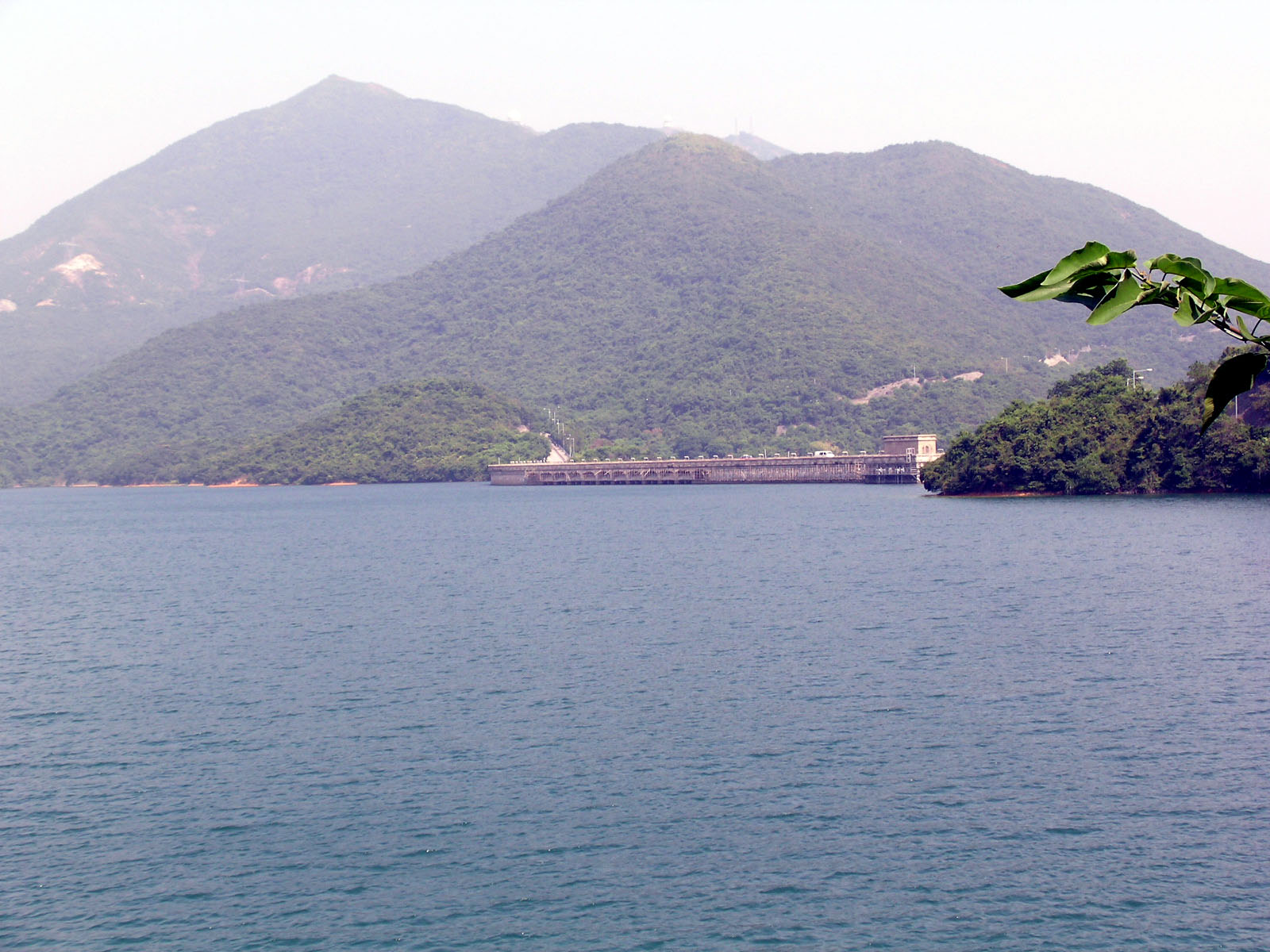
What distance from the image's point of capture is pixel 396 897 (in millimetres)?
26656

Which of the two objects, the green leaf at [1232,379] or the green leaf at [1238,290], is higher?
the green leaf at [1238,290]

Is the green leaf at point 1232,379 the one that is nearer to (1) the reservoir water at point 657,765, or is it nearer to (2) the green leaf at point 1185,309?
(2) the green leaf at point 1185,309

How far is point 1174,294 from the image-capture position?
5.86 m

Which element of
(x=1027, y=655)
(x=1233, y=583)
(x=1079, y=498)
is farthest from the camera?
(x=1079, y=498)

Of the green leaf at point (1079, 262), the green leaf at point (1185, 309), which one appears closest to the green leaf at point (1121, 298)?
the green leaf at point (1079, 262)

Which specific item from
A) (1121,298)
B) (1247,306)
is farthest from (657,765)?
(1121,298)

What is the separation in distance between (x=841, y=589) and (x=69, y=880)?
48641mm

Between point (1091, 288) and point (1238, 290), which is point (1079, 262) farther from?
point (1238, 290)

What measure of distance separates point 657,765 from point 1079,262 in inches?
1224

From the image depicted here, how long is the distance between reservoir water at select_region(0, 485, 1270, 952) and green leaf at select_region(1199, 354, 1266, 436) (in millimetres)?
20326

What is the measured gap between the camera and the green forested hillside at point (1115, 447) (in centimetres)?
12694

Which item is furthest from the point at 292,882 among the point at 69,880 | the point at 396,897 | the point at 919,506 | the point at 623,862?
the point at 919,506

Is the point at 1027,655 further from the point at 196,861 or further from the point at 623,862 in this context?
the point at 196,861

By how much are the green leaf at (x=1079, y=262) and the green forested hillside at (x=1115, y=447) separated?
125 metres
